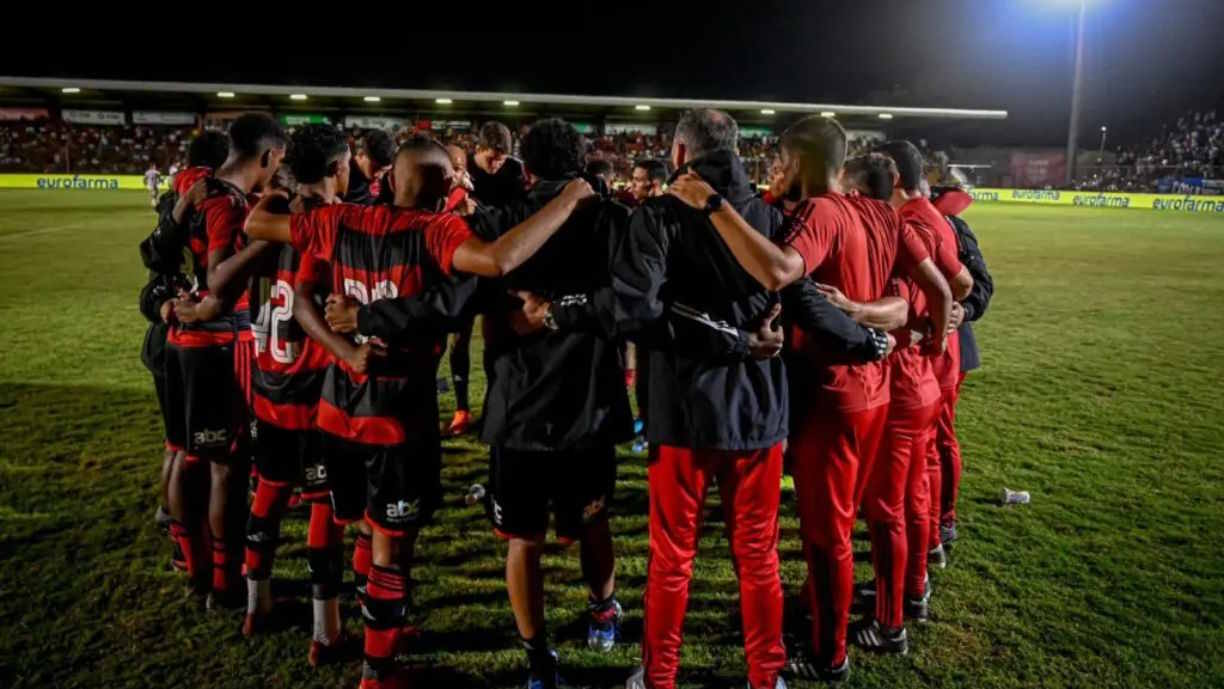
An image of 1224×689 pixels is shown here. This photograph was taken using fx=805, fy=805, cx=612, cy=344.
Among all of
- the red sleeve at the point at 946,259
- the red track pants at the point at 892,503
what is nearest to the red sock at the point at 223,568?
the red track pants at the point at 892,503

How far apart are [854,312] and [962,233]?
1.56 meters

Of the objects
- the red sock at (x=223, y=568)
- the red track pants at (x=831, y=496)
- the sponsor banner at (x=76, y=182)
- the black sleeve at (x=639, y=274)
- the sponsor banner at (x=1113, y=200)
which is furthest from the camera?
the sponsor banner at (x=76, y=182)

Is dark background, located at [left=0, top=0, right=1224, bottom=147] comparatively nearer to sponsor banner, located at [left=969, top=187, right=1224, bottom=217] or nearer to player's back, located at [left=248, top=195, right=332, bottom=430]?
sponsor banner, located at [left=969, top=187, right=1224, bottom=217]

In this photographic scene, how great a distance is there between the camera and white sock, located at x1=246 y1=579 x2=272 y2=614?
12.9 ft

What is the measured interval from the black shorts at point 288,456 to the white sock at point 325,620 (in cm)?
48

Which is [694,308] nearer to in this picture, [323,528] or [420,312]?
[420,312]

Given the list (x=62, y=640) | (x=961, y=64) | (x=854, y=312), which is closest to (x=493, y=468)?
(x=854, y=312)

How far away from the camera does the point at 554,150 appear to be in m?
3.24

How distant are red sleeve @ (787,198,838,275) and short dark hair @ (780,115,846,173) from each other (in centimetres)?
25

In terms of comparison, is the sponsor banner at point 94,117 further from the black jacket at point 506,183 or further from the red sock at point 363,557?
the red sock at point 363,557

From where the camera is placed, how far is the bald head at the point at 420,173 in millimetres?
3201

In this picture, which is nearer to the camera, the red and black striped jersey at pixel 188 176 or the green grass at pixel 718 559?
the green grass at pixel 718 559

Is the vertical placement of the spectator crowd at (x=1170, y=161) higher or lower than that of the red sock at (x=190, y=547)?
higher

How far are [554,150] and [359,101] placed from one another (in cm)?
4307
